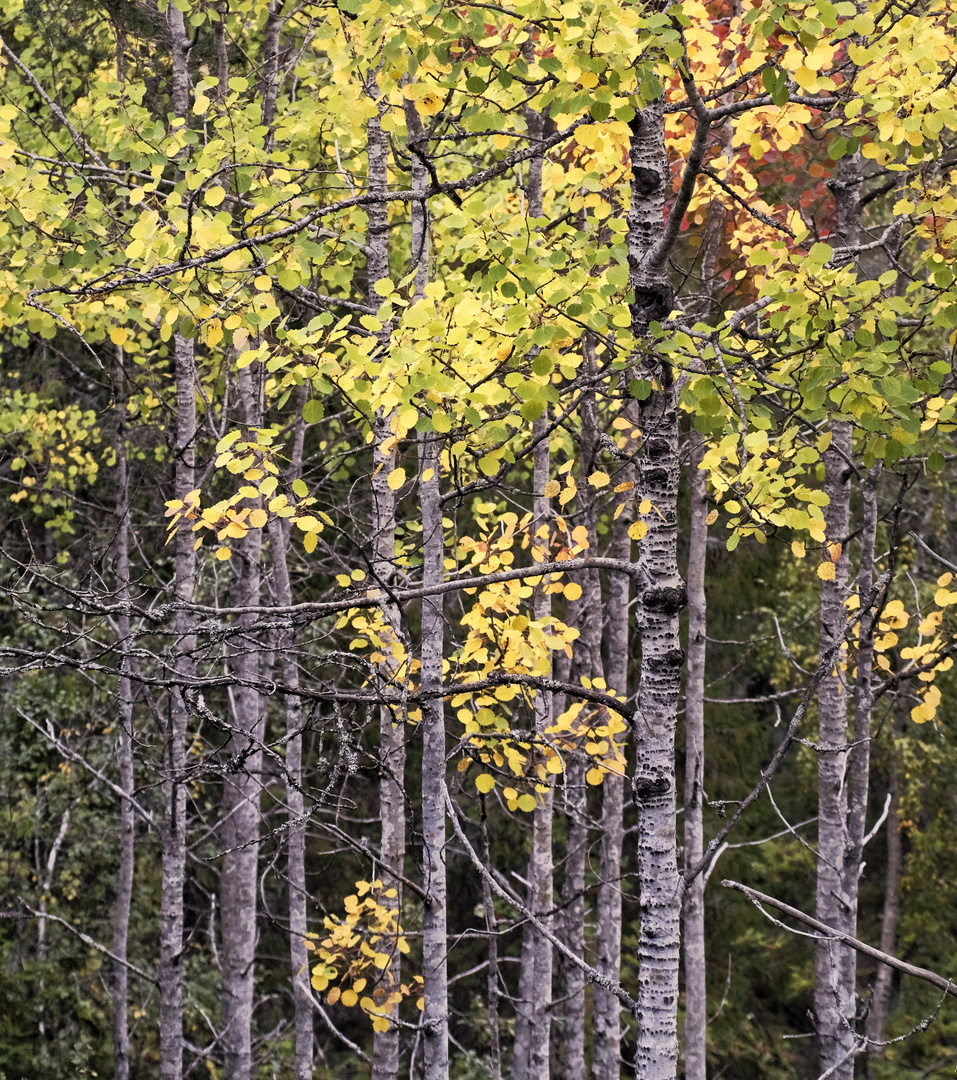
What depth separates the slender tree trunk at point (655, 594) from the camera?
3102 mm

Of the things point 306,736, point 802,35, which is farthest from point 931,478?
point 802,35

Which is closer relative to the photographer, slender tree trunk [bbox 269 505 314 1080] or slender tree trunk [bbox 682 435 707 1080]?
slender tree trunk [bbox 682 435 707 1080]

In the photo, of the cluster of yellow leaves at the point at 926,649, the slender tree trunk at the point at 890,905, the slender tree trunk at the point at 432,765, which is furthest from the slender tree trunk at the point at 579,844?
the slender tree trunk at the point at 890,905

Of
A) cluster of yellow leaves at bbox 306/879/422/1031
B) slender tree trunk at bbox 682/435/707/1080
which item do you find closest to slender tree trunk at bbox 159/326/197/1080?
cluster of yellow leaves at bbox 306/879/422/1031

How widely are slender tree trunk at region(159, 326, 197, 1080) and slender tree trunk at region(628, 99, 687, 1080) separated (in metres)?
3.68

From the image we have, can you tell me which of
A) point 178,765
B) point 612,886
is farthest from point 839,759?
point 178,765

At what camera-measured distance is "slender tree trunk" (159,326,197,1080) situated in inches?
242

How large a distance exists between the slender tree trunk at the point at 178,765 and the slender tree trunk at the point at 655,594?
3675 mm

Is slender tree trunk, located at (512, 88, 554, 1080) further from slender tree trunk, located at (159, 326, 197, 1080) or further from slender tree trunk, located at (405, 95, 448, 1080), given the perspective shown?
slender tree trunk, located at (159, 326, 197, 1080)

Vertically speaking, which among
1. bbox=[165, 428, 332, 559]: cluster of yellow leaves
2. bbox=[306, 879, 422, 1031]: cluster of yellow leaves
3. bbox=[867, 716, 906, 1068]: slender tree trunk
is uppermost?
bbox=[165, 428, 332, 559]: cluster of yellow leaves

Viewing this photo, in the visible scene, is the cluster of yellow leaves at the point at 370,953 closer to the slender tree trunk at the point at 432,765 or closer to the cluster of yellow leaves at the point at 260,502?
the slender tree trunk at the point at 432,765

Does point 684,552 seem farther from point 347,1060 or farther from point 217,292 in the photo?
point 217,292

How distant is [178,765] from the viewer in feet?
20.9

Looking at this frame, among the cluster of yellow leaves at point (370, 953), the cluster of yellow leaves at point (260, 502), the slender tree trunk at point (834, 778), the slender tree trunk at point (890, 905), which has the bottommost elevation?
the slender tree trunk at point (890, 905)
